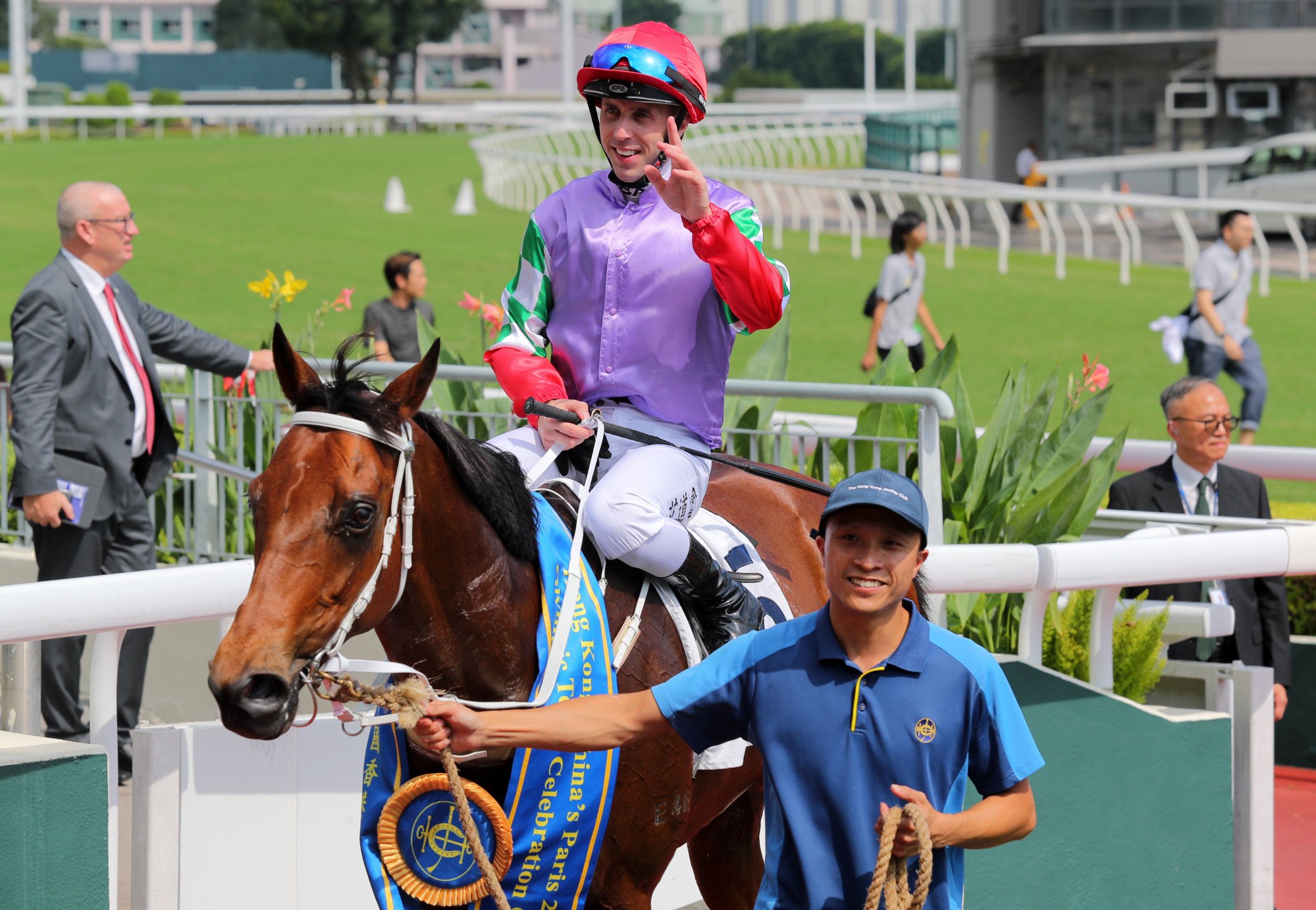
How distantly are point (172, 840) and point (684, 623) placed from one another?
1084mm

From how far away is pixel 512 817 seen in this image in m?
3.17

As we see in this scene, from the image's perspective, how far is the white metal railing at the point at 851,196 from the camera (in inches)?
809

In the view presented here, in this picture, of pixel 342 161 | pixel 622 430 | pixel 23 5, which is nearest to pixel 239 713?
pixel 622 430

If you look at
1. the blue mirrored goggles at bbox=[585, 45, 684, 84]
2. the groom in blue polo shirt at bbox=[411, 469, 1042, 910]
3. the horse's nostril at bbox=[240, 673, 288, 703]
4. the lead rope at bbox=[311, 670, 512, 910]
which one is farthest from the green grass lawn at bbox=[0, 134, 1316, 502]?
the groom in blue polo shirt at bbox=[411, 469, 1042, 910]

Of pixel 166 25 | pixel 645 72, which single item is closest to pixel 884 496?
pixel 645 72

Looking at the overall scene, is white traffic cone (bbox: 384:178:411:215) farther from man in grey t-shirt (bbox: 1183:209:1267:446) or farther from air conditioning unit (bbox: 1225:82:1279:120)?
air conditioning unit (bbox: 1225:82:1279:120)

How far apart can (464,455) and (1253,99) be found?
3316cm

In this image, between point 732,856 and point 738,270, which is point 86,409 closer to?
point 732,856

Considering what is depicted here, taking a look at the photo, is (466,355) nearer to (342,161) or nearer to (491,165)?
(491,165)

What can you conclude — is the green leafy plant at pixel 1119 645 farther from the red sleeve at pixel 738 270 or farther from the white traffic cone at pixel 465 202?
the white traffic cone at pixel 465 202

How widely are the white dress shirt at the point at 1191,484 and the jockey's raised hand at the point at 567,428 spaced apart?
10.4 feet

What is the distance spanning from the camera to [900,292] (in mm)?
11422

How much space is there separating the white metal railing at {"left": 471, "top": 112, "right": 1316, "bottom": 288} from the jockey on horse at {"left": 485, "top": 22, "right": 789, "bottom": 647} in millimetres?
16343

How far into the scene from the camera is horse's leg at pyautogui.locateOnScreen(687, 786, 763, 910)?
13.6 ft
